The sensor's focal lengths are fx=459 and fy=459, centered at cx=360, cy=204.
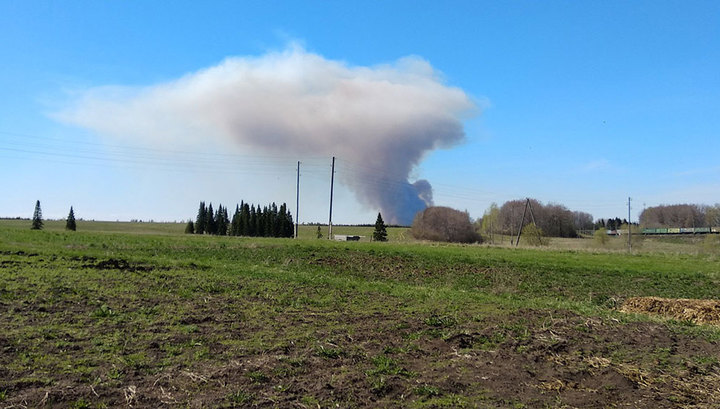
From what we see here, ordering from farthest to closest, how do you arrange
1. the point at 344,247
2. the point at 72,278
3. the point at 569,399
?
the point at 344,247 < the point at 72,278 < the point at 569,399

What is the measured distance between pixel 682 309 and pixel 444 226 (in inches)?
3486

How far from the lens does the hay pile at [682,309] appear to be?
13836 millimetres

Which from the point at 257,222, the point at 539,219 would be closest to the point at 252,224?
the point at 257,222

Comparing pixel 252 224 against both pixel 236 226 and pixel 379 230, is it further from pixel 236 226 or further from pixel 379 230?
pixel 379 230

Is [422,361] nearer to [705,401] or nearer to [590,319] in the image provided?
[705,401]

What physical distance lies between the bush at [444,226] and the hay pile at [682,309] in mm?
85428

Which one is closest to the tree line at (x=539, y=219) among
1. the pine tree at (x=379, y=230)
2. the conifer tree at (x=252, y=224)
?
the pine tree at (x=379, y=230)

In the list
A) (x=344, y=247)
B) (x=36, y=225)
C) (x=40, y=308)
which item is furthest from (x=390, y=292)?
(x=36, y=225)

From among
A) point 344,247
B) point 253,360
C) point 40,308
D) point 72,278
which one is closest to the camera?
point 253,360

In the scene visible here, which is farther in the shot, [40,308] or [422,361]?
[40,308]

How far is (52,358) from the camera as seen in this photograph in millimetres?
7098

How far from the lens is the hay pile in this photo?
13836 mm

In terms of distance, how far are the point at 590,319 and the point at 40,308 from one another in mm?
13266

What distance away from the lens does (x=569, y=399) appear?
612 cm
